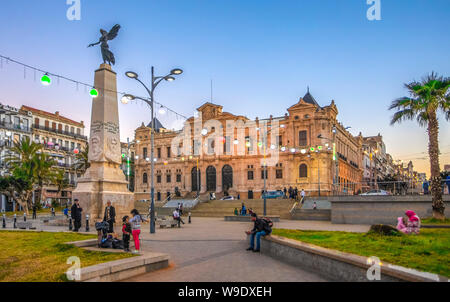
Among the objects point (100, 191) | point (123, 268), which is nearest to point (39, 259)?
point (123, 268)

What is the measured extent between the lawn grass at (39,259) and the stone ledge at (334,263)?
3930 millimetres

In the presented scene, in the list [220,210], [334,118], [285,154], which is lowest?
[220,210]

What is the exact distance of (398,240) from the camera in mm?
8984

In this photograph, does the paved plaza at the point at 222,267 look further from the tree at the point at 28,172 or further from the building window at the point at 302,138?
the building window at the point at 302,138

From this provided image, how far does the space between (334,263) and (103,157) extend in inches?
615

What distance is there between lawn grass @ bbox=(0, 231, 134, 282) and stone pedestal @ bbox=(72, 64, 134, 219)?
8.25 meters

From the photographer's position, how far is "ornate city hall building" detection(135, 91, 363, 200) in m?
47.9

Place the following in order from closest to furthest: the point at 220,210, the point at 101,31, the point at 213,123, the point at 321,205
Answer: the point at 101,31, the point at 321,205, the point at 220,210, the point at 213,123

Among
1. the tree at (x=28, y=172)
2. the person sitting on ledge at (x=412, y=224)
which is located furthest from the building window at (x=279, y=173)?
the person sitting on ledge at (x=412, y=224)

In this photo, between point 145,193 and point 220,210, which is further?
point 145,193

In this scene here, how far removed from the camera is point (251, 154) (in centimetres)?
5266
